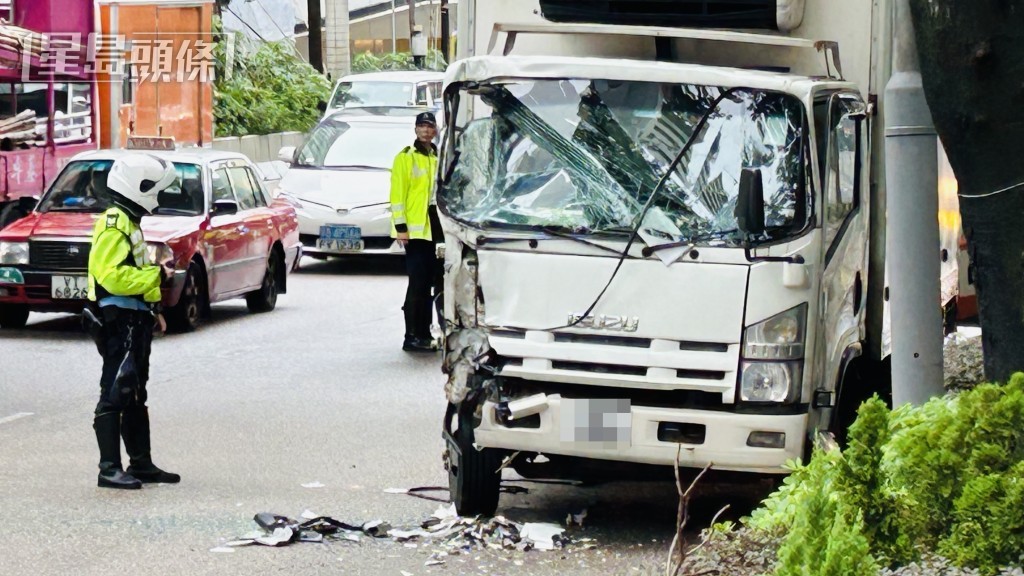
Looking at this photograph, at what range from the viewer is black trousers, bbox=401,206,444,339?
14.4 meters

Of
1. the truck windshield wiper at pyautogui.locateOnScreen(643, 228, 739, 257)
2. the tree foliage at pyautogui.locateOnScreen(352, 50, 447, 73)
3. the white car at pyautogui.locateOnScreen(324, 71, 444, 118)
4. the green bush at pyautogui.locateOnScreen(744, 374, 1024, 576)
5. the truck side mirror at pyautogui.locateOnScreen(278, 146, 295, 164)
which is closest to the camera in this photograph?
the green bush at pyautogui.locateOnScreen(744, 374, 1024, 576)

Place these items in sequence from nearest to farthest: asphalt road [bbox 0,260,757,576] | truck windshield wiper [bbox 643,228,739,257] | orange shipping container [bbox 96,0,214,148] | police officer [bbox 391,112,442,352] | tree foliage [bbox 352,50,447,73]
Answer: asphalt road [bbox 0,260,757,576] < truck windshield wiper [bbox 643,228,739,257] < police officer [bbox 391,112,442,352] < orange shipping container [bbox 96,0,214,148] < tree foliage [bbox 352,50,447,73]

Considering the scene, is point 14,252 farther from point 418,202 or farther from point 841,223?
point 841,223

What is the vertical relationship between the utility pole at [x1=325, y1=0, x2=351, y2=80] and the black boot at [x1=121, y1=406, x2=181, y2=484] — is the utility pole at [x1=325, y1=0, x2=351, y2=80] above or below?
above

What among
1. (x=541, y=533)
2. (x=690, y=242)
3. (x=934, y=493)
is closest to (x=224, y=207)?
(x=541, y=533)

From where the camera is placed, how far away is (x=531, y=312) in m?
7.93

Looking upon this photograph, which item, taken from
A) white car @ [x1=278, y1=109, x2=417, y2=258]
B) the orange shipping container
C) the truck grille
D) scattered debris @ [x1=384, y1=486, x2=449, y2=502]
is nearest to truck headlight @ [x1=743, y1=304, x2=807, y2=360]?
scattered debris @ [x1=384, y1=486, x2=449, y2=502]

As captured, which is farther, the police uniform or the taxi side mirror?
the taxi side mirror

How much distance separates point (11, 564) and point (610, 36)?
3.91 metres

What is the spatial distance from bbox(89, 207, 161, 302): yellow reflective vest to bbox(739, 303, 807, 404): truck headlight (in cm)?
330

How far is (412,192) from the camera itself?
14.4 m

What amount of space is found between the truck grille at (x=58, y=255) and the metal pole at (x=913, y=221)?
32.3 feet

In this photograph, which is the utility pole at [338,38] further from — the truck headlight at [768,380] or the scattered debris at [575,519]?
the truck headlight at [768,380]

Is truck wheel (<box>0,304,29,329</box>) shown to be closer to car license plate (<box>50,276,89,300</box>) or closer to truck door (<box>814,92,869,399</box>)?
car license plate (<box>50,276,89,300</box>)
